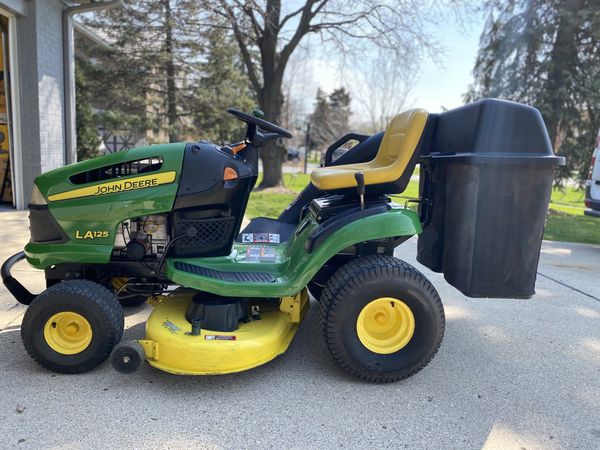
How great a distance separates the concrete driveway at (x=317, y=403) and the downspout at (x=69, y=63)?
537 cm

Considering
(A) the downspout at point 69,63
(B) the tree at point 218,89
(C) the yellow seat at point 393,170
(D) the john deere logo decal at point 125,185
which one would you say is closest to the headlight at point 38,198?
(D) the john deere logo decal at point 125,185

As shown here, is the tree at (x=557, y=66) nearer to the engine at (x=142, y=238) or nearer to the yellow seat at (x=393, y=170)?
the yellow seat at (x=393, y=170)

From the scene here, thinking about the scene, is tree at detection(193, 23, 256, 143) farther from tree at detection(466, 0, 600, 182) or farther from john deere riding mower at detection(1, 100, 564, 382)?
john deere riding mower at detection(1, 100, 564, 382)

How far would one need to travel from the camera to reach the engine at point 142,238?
9.34ft

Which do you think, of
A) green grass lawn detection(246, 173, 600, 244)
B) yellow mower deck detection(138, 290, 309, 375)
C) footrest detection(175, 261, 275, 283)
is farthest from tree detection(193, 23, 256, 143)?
yellow mower deck detection(138, 290, 309, 375)

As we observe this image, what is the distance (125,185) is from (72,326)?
0.84 metres

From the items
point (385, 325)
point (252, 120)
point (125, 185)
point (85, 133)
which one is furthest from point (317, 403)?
point (85, 133)

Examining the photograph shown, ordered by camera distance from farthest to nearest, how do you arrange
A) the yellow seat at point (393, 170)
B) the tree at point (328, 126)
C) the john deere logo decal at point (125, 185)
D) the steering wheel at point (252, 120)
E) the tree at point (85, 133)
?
the tree at point (328, 126) < the tree at point (85, 133) < the steering wheel at point (252, 120) < the yellow seat at point (393, 170) < the john deere logo decal at point (125, 185)

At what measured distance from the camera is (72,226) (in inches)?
109

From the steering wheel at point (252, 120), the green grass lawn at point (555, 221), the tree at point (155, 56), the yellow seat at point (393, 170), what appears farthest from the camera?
the tree at point (155, 56)

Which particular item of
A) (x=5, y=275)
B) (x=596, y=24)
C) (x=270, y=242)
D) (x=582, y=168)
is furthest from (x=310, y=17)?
(x=5, y=275)

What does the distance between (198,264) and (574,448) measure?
6.96ft

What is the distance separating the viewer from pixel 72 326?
2695 millimetres

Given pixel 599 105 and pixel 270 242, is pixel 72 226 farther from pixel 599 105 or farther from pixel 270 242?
pixel 599 105
